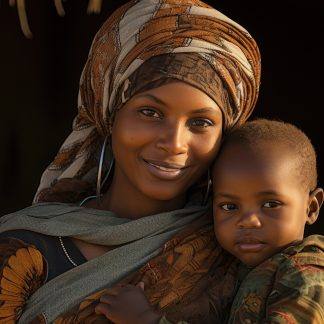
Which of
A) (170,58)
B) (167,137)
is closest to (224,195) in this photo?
(167,137)

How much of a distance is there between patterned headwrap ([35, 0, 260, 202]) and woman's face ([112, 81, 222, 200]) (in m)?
0.04

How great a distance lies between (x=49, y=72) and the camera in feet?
19.8

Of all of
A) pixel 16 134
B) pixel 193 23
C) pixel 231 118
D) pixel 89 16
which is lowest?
pixel 16 134

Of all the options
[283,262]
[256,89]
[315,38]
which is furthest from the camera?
[315,38]

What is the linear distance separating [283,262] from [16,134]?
150 inches

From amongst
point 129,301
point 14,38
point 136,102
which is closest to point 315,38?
point 14,38

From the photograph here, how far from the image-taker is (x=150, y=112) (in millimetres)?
2783

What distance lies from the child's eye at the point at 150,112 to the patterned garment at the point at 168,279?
0.39 m

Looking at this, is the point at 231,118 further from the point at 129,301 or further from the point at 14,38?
the point at 14,38

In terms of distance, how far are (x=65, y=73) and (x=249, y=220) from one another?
370 centimetres

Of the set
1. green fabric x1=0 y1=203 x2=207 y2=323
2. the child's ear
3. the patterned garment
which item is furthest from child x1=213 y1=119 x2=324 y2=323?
green fabric x1=0 y1=203 x2=207 y2=323

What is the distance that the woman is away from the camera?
2703 millimetres

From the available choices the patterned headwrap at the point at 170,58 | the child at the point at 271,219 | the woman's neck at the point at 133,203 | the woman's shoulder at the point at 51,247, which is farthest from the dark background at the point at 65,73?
the woman's shoulder at the point at 51,247

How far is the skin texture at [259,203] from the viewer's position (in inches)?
103
